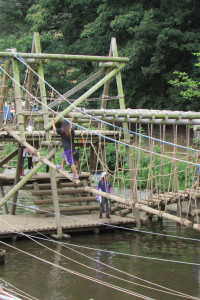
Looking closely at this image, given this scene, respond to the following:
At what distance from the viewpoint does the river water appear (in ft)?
30.7

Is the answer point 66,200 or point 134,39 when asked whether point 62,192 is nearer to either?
point 66,200

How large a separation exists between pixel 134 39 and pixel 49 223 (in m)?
14.7

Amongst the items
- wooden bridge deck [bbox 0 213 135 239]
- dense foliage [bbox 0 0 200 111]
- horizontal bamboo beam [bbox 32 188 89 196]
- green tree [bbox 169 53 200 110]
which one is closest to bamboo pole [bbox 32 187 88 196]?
horizontal bamboo beam [bbox 32 188 89 196]

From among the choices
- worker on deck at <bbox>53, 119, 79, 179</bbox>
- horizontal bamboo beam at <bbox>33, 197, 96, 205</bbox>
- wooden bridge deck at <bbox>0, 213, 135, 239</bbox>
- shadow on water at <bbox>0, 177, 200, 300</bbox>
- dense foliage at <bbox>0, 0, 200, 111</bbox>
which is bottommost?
shadow on water at <bbox>0, 177, 200, 300</bbox>

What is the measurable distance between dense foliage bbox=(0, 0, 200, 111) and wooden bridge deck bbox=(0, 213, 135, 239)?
11.8m

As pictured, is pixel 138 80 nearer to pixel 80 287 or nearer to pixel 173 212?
pixel 173 212

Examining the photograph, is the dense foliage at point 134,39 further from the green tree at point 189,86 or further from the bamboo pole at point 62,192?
the bamboo pole at point 62,192

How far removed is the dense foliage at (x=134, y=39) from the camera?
81.7 feet

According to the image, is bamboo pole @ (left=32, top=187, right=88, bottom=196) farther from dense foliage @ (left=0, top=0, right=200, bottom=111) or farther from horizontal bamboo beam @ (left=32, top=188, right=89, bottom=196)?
dense foliage @ (left=0, top=0, right=200, bottom=111)

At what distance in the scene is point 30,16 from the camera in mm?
32094

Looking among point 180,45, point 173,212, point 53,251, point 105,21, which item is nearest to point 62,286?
point 53,251

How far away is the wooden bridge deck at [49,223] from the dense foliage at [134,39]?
11794mm

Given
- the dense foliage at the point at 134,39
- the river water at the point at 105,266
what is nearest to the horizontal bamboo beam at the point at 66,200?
the river water at the point at 105,266

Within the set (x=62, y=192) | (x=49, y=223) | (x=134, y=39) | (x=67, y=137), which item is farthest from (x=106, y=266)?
(x=134, y=39)
